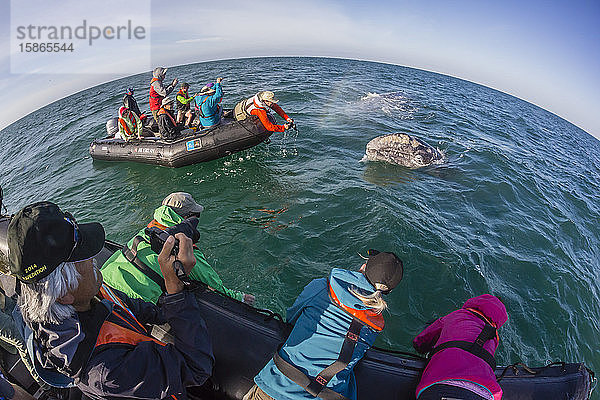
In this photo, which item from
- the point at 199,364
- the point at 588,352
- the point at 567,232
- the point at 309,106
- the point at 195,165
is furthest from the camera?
the point at 309,106

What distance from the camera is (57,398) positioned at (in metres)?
2.12

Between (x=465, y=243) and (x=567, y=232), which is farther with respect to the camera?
(x=567, y=232)

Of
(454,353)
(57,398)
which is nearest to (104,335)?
(57,398)

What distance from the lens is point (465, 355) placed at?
8.80ft

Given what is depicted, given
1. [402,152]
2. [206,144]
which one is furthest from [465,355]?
[206,144]

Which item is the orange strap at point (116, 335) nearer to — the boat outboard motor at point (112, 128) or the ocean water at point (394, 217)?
the ocean water at point (394, 217)

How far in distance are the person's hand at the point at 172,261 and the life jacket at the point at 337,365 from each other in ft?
3.97

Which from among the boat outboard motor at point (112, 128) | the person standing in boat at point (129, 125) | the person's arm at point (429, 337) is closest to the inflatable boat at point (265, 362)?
the person's arm at point (429, 337)

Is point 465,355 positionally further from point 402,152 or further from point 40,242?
point 402,152

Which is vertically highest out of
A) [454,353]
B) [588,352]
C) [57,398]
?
[454,353]

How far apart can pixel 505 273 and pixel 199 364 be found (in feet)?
23.9

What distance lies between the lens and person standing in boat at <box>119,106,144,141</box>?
10.9m

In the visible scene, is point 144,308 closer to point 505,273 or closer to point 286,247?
point 286,247

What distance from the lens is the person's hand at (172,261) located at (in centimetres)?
222
